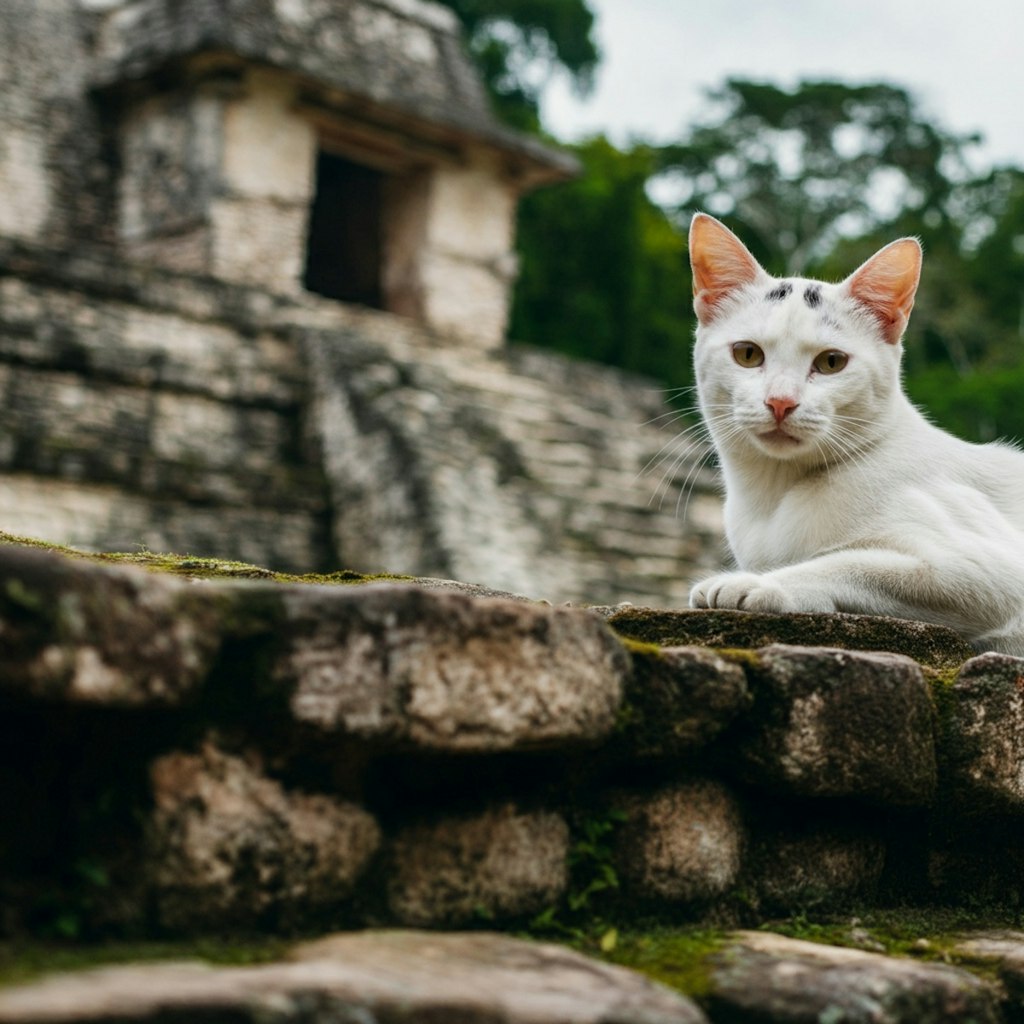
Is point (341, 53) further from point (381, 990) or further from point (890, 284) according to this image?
point (381, 990)

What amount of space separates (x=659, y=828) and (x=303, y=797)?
699mm

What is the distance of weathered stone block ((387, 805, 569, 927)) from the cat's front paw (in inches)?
36.5

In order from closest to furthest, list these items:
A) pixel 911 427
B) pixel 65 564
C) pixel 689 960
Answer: pixel 65 564 < pixel 689 960 < pixel 911 427

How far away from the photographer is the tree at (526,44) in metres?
29.6

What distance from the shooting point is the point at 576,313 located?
2531 cm

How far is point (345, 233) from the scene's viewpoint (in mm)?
18641

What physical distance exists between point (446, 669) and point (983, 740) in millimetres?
1230

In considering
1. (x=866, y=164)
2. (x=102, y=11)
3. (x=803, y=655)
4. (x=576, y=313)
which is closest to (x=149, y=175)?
(x=102, y=11)

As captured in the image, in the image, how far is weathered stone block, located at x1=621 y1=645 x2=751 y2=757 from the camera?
2.53 meters

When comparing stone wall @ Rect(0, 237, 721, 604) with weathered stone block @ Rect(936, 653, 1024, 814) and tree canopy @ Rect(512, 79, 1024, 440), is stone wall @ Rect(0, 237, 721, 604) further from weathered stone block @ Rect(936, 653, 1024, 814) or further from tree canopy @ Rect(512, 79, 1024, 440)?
tree canopy @ Rect(512, 79, 1024, 440)

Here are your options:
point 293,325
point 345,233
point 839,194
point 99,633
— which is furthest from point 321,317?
point 839,194

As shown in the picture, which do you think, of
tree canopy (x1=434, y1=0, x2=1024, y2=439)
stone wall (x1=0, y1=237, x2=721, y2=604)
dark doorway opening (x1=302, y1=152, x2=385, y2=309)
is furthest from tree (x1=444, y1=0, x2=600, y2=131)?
stone wall (x1=0, y1=237, x2=721, y2=604)

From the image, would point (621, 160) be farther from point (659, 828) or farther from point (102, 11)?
point (659, 828)

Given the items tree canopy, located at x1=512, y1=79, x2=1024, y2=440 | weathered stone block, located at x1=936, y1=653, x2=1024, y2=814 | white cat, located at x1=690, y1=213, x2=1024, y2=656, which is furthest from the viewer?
tree canopy, located at x1=512, y1=79, x2=1024, y2=440
